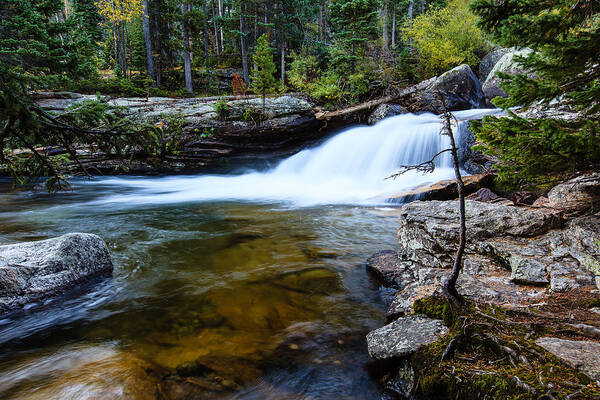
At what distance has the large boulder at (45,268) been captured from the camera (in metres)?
3.79

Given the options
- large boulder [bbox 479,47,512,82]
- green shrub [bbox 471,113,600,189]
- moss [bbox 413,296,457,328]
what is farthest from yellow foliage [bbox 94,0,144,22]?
moss [bbox 413,296,457,328]

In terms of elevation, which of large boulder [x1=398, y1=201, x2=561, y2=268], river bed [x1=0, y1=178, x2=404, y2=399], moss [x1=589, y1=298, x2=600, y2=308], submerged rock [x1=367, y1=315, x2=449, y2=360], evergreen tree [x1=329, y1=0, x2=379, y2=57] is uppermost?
evergreen tree [x1=329, y1=0, x2=379, y2=57]

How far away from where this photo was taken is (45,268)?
13.4ft

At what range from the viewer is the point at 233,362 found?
297 centimetres

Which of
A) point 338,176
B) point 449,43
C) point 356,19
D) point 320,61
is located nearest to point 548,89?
point 338,176

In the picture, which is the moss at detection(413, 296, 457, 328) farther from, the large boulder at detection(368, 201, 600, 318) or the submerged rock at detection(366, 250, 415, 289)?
the submerged rock at detection(366, 250, 415, 289)

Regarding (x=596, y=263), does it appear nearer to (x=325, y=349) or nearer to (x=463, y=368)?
(x=463, y=368)

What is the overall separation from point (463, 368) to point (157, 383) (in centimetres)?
252

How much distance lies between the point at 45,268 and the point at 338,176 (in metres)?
12.1

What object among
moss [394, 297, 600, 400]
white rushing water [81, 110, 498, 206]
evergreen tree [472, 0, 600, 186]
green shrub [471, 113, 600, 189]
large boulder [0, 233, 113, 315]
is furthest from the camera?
white rushing water [81, 110, 498, 206]

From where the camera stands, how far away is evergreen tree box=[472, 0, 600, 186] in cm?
300

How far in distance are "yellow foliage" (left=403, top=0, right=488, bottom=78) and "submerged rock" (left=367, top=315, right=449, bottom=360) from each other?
2208cm

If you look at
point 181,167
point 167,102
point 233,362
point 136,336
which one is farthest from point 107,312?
point 167,102

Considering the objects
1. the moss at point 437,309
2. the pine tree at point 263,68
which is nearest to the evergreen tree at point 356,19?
the pine tree at point 263,68
